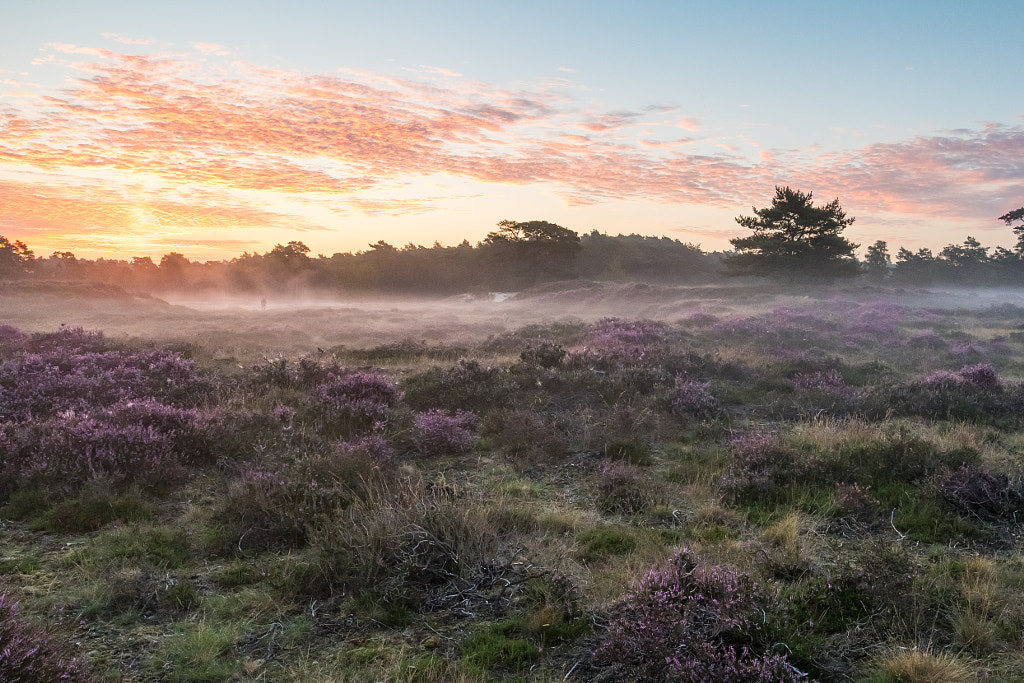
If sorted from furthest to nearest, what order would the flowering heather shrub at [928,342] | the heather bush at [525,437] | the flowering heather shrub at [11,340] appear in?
1. the flowering heather shrub at [928,342]
2. the flowering heather shrub at [11,340]
3. the heather bush at [525,437]

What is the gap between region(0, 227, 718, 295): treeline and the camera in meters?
65.1

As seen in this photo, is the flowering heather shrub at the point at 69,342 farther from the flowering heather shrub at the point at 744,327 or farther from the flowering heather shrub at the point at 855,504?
the flowering heather shrub at the point at 744,327

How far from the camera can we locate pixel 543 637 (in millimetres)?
3869

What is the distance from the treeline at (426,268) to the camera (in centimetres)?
6506

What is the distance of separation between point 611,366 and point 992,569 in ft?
27.6

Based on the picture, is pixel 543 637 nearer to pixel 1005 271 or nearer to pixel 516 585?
pixel 516 585

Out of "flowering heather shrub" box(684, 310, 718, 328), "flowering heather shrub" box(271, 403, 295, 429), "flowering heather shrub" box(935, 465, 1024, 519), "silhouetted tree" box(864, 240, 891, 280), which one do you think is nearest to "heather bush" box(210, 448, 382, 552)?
"flowering heather shrub" box(271, 403, 295, 429)

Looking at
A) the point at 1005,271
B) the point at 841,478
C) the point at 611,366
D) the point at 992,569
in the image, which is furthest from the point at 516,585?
the point at 1005,271

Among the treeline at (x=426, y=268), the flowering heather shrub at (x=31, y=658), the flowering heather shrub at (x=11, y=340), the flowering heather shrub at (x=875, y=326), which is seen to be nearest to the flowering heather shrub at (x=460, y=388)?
the flowering heather shrub at (x=31, y=658)

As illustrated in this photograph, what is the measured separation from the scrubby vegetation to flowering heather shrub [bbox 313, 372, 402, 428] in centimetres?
5

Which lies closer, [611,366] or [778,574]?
[778,574]

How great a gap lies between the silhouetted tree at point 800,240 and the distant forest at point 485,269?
12285mm

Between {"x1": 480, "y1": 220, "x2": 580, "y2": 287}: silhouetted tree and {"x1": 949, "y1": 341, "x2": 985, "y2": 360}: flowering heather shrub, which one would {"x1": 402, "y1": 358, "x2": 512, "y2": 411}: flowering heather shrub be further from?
{"x1": 480, "y1": 220, "x2": 580, "y2": 287}: silhouetted tree

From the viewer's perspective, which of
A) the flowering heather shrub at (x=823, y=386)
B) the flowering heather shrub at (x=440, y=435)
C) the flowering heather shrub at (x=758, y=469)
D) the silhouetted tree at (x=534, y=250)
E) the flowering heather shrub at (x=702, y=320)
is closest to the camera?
the flowering heather shrub at (x=758, y=469)
